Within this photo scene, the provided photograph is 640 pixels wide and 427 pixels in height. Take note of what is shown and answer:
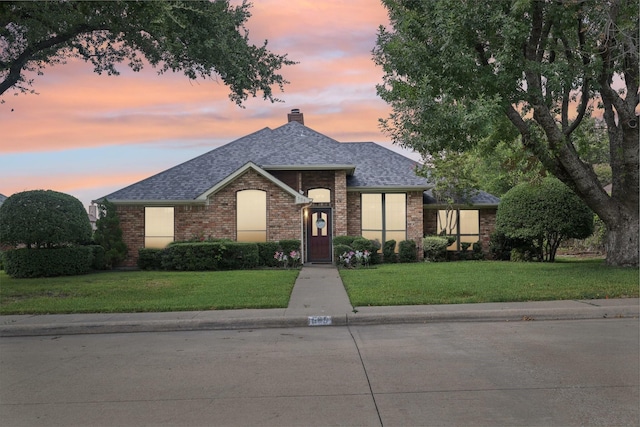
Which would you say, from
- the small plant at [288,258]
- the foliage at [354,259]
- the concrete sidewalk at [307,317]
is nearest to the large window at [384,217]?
the foliage at [354,259]

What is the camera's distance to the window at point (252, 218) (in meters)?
22.3

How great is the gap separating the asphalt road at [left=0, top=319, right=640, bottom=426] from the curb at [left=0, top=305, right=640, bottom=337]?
343 millimetres

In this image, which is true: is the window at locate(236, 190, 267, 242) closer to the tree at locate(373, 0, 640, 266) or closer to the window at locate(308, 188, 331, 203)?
the window at locate(308, 188, 331, 203)

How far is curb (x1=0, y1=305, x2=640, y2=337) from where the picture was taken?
9516 mm

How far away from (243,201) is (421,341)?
597 inches

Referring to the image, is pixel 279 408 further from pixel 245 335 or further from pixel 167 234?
pixel 167 234

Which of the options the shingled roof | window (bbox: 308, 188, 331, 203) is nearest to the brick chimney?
the shingled roof

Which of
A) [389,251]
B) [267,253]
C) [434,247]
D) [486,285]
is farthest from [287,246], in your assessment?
[486,285]

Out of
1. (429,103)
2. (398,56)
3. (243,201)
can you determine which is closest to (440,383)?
(429,103)

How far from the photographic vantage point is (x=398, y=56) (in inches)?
555

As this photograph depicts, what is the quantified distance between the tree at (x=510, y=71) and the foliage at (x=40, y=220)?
39.5 ft

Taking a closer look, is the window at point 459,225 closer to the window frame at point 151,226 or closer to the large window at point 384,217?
the large window at point 384,217

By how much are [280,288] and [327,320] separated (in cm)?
408

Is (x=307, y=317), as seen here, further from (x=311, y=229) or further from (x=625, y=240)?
(x=311, y=229)
